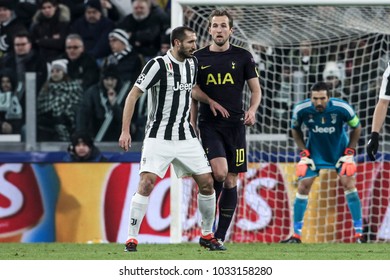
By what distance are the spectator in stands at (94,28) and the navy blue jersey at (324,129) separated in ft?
9.96

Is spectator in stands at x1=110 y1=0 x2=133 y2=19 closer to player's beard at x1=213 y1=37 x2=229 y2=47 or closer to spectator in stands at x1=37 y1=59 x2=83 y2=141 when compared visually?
spectator in stands at x1=37 y1=59 x2=83 y2=141

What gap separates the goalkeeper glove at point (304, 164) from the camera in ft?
38.4

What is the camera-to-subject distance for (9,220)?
504 inches

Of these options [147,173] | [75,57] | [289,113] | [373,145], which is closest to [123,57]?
[75,57]

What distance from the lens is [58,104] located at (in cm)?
1345

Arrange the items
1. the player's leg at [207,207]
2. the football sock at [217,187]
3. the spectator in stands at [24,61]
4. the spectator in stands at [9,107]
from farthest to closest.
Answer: the spectator in stands at [24,61], the spectator in stands at [9,107], the football sock at [217,187], the player's leg at [207,207]

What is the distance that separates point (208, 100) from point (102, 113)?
407cm

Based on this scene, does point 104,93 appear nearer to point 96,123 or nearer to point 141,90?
point 96,123

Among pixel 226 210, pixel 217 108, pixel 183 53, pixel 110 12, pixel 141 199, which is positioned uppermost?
pixel 110 12

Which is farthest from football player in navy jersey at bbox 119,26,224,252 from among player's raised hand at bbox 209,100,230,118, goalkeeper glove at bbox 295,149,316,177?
goalkeeper glove at bbox 295,149,316,177

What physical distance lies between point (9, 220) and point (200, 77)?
4.02 metres

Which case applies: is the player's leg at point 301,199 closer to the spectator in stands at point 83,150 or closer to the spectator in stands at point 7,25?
the spectator in stands at point 83,150

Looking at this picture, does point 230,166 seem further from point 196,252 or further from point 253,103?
point 196,252

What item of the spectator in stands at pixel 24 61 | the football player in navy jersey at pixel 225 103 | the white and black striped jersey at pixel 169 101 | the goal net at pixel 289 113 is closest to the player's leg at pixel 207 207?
the football player in navy jersey at pixel 225 103
